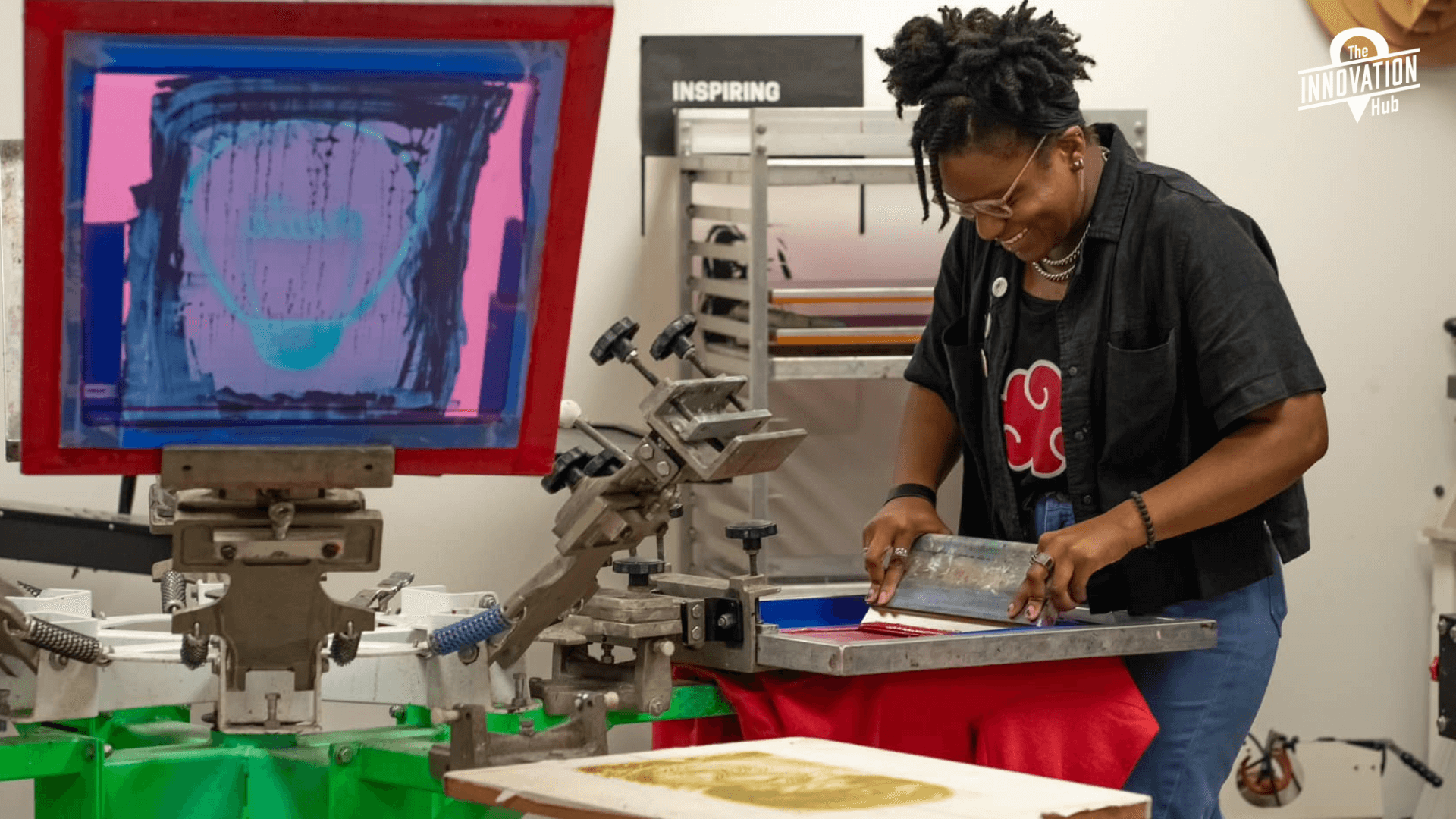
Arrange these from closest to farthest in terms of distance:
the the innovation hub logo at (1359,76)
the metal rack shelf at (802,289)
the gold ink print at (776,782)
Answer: the gold ink print at (776,782) → the metal rack shelf at (802,289) → the the innovation hub logo at (1359,76)

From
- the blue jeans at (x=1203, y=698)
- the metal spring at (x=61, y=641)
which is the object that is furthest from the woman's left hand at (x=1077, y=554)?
the metal spring at (x=61, y=641)

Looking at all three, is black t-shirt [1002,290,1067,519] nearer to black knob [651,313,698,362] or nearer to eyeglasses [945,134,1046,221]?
eyeglasses [945,134,1046,221]

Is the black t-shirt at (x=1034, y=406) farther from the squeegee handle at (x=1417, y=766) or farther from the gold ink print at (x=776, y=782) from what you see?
the squeegee handle at (x=1417, y=766)

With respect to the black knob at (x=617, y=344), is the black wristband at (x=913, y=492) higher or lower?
lower

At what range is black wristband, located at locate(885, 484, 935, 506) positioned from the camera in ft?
7.23

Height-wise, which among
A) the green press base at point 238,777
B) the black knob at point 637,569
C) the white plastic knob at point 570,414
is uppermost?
the white plastic knob at point 570,414

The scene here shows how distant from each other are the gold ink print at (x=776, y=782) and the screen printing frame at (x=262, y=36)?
0.28m

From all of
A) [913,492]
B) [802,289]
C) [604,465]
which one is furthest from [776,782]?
[802,289]

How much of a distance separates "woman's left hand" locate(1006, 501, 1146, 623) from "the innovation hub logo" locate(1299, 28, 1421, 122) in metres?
2.32

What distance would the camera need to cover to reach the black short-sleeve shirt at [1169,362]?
1887 mm

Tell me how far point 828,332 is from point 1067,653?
148 cm

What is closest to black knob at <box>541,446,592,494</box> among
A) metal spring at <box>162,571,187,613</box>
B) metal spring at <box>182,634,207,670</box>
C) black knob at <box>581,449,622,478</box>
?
black knob at <box>581,449,622,478</box>

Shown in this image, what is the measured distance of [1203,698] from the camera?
193 cm

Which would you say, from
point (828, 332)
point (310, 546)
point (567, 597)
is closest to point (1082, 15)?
point (828, 332)
